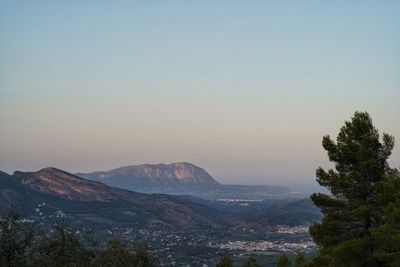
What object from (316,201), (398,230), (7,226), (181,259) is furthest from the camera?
(181,259)

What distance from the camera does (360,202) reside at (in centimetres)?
3222

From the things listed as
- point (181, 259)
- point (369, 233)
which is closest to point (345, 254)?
point (369, 233)

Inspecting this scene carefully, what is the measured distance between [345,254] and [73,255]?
20.5m

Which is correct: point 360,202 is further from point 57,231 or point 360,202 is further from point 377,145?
Answer: point 57,231

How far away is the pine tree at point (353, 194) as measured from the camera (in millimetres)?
31391

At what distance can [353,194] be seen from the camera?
3262 centimetres

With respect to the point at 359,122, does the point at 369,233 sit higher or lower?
lower

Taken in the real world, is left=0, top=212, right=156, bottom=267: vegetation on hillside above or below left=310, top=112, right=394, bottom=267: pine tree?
below

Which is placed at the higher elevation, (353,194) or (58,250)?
(353,194)

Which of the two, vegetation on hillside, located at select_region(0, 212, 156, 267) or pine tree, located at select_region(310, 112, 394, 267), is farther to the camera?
vegetation on hillside, located at select_region(0, 212, 156, 267)

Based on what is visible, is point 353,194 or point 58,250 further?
point 58,250

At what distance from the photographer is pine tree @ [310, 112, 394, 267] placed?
31391 millimetres

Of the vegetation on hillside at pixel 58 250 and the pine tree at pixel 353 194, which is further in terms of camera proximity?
the vegetation on hillside at pixel 58 250

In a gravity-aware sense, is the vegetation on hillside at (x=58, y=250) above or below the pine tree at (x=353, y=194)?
below
